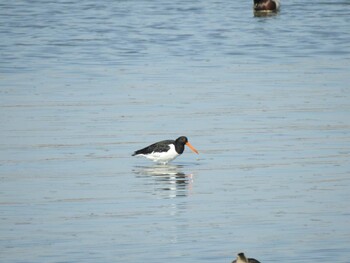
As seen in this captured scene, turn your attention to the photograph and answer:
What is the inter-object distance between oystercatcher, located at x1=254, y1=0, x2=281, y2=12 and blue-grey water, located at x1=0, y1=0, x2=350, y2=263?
605 cm

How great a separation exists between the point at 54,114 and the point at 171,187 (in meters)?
5.45

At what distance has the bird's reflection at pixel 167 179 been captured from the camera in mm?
14154

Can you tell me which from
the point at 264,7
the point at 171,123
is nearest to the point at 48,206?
the point at 171,123

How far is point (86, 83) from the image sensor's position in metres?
23.1

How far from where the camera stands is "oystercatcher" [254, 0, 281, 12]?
3922cm

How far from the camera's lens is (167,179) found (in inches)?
597

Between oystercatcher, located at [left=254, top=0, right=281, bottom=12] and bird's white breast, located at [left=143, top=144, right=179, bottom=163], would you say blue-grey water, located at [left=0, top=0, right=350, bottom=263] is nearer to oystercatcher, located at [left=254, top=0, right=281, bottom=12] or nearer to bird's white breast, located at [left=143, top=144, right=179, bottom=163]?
bird's white breast, located at [left=143, top=144, right=179, bottom=163]

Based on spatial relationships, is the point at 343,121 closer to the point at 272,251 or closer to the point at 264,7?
the point at 272,251

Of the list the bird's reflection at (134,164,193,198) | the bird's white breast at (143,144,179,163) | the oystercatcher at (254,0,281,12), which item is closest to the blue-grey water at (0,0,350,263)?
the bird's reflection at (134,164,193,198)

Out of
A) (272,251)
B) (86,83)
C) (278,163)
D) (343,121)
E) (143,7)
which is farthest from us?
(143,7)

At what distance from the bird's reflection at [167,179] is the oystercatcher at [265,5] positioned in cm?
2348

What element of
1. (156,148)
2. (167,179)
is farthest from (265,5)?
(167,179)

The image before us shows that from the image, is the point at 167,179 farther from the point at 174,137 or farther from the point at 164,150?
the point at 174,137

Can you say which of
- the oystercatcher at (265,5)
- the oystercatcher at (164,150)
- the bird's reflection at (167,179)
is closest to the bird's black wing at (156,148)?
the oystercatcher at (164,150)
